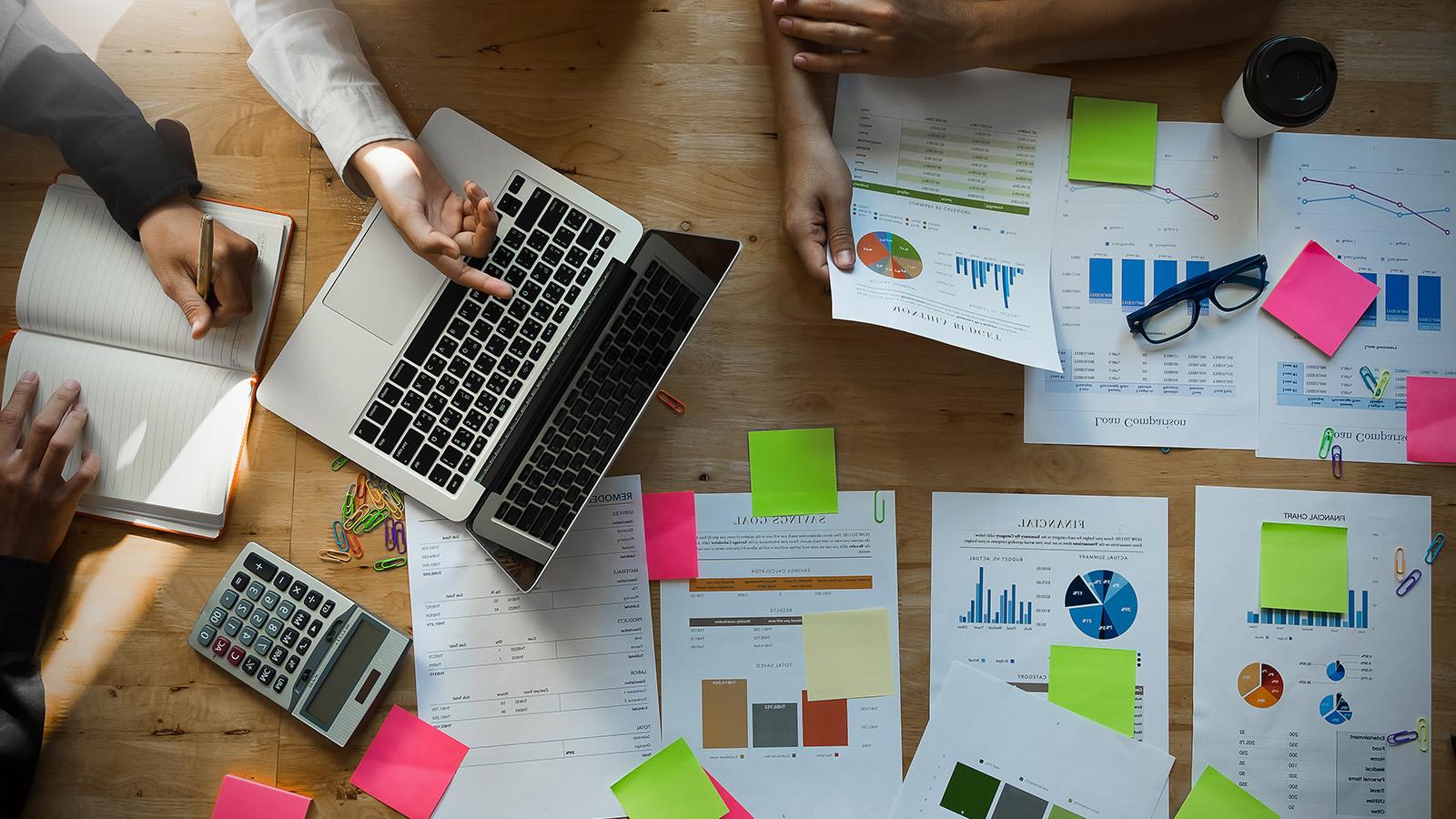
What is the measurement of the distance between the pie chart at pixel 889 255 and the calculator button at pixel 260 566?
0.76 m

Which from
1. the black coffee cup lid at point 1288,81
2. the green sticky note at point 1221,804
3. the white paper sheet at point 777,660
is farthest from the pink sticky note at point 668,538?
the black coffee cup lid at point 1288,81

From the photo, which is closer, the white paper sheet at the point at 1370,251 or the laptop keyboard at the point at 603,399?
the laptop keyboard at the point at 603,399

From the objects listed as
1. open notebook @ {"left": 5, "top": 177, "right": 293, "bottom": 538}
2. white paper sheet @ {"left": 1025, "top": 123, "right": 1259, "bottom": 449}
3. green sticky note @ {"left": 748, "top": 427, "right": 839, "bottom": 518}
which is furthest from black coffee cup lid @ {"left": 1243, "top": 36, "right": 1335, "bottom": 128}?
open notebook @ {"left": 5, "top": 177, "right": 293, "bottom": 538}

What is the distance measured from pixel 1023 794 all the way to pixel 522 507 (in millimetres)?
665

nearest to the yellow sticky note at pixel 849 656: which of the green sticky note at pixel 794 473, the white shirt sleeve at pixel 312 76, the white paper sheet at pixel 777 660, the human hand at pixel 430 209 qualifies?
the white paper sheet at pixel 777 660

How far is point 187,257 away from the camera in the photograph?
1007 mm

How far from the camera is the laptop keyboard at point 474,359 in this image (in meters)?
0.97

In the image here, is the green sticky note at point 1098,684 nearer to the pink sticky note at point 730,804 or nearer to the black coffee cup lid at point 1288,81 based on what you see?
the pink sticky note at point 730,804

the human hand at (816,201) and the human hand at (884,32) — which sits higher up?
the human hand at (884,32)

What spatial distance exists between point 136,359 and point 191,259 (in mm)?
→ 141

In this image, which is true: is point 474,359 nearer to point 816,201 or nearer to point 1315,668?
point 816,201

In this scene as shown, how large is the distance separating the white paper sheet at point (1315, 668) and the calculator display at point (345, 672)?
3.12 feet

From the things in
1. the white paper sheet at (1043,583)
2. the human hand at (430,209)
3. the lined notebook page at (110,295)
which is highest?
the human hand at (430,209)

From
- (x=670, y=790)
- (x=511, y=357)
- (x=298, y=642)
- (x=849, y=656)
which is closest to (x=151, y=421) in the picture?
(x=298, y=642)
